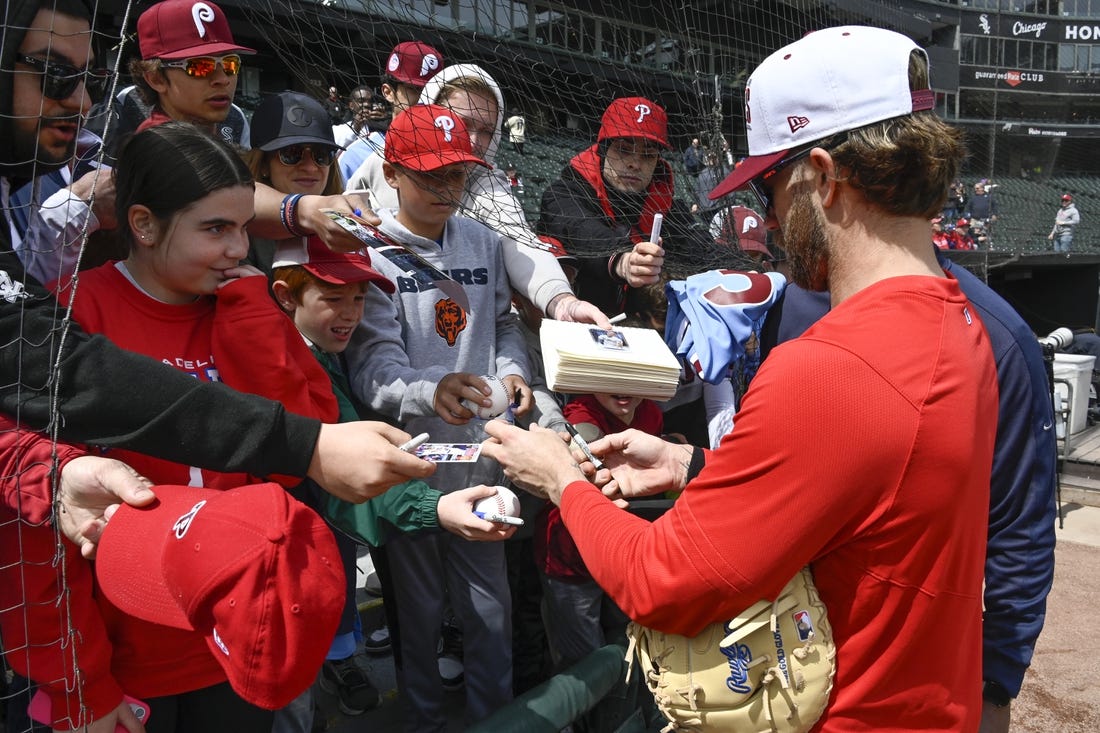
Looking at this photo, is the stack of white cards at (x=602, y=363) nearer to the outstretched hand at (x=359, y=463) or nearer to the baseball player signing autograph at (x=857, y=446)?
the baseball player signing autograph at (x=857, y=446)

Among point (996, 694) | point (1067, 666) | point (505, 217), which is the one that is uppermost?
point (505, 217)

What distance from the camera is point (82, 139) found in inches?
84.1

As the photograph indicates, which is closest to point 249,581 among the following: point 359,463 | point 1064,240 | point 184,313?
point 359,463

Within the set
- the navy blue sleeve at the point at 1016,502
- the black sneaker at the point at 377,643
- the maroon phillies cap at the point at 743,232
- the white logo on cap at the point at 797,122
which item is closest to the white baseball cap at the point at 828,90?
the white logo on cap at the point at 797,122

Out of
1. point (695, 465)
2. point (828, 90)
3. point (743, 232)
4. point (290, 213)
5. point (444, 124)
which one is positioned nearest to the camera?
point (828, 90)

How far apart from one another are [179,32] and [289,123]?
1.48 ft

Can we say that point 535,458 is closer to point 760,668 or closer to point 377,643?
point 760,668

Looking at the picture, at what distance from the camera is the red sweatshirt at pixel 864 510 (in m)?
1.22

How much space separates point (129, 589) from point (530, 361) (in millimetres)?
1812

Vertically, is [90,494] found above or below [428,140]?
below

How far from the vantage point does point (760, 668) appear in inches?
52.3

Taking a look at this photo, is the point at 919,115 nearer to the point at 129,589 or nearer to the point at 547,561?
the point at 129,589

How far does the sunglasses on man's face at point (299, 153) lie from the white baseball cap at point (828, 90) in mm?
1567

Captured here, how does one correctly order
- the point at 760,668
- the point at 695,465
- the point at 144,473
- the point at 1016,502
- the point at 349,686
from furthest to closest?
the point at 349,686 < the point at 695,465 < the point at 1016,502 < the point at 144,473 < the point at 760,668
